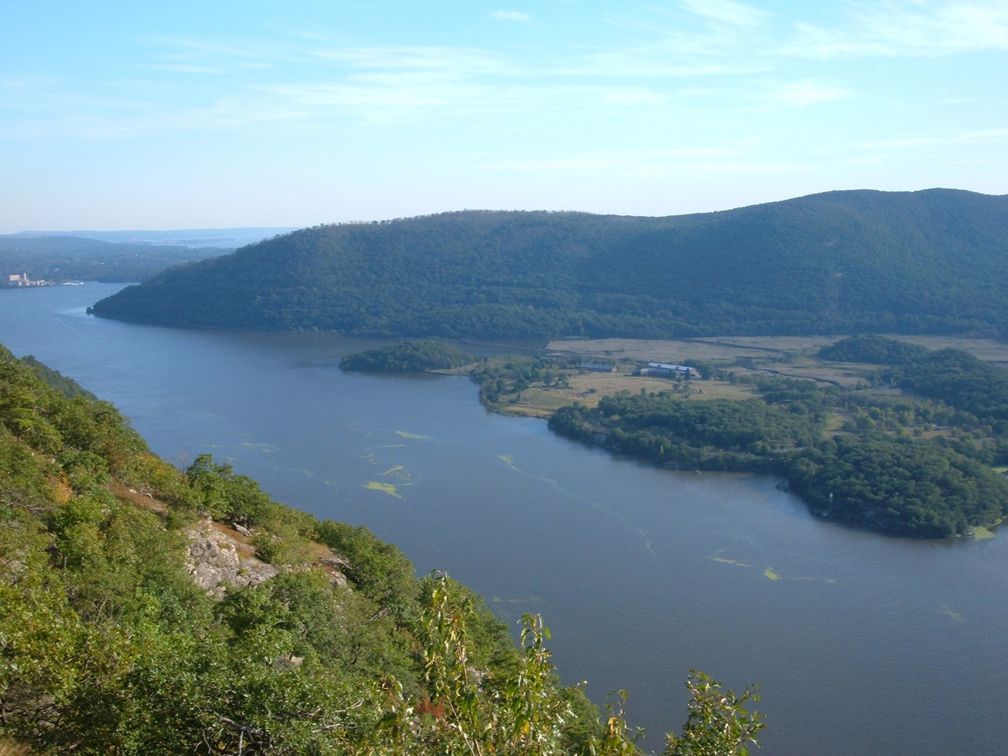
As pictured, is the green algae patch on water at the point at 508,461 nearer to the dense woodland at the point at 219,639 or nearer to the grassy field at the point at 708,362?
the grassy field at the point at 708,362

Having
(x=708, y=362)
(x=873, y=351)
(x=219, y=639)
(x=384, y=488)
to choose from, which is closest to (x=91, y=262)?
(x=708, y=362)

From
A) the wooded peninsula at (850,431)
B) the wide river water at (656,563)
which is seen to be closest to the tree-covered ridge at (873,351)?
the wooded peninsula at (850,431)

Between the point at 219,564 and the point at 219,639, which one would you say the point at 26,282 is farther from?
the point at 219,639

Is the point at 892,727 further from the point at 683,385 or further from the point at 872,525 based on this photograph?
the point at 683,385

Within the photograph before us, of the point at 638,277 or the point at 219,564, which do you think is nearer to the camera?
the point at 219,564

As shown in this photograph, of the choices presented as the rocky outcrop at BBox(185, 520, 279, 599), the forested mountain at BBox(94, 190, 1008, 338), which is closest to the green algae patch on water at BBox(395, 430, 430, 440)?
the rocky outcrop at BBox(185, 520, 279, 599)

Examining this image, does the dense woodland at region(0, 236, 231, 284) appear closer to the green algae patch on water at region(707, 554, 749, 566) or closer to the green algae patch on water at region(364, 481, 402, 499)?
the green algae patch on water at region(364, 481, 402, 499)
